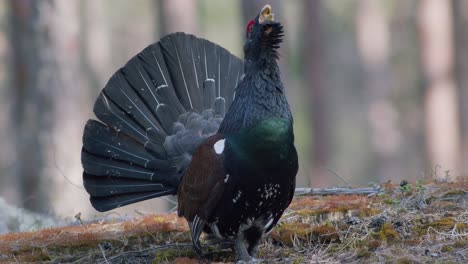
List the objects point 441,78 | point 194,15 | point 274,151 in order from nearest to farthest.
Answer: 1. point 274,151
2. point 194,15
3. point 441,78

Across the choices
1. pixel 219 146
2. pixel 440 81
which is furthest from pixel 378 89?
pixel 219 146

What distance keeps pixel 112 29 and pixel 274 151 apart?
33.7 meters

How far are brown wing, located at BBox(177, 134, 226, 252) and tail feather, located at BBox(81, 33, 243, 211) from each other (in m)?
0.72

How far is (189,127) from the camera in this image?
6637mm

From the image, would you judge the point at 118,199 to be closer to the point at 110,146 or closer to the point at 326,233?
the point at 110,146

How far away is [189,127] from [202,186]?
3.70 ft

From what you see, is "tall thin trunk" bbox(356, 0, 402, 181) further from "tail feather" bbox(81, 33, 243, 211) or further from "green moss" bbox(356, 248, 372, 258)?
"green moss" bbox(356, 248, 372, 258)

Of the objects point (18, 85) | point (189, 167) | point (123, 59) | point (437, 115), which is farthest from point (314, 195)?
point (123, 59)

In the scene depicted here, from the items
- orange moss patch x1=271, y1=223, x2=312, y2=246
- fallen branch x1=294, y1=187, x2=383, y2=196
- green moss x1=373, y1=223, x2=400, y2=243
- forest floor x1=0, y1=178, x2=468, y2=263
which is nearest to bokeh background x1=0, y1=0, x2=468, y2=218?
fallen branch x1=294, y1=187, x2=383, y2=196

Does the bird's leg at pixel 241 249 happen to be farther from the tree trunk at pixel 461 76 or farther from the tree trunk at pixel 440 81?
the tree trunk at pixel 440 81

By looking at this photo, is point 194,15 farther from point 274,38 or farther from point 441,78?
point 274,38

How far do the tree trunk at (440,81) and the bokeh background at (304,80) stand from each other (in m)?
0.03

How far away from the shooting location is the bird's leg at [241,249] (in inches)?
222

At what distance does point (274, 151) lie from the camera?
5266mm
